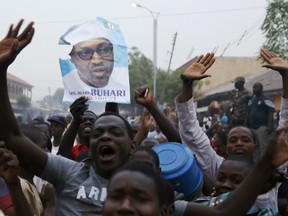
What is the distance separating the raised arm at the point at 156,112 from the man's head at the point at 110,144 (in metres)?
1.06

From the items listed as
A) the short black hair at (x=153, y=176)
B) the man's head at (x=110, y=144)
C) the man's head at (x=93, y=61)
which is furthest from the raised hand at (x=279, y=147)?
the man's head at (x=93, y=61)

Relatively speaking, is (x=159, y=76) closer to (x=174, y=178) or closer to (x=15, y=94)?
(x=174, y=178)

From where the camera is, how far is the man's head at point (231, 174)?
3432mm

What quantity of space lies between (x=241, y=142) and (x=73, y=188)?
6.31 feet

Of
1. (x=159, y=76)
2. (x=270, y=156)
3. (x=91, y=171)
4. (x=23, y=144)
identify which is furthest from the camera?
(x=159, y=76)

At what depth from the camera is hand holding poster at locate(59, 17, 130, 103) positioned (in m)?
5.47

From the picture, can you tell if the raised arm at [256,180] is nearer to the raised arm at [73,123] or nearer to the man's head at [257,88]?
the raised arm at [73,123]

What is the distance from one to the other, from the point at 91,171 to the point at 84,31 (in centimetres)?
279

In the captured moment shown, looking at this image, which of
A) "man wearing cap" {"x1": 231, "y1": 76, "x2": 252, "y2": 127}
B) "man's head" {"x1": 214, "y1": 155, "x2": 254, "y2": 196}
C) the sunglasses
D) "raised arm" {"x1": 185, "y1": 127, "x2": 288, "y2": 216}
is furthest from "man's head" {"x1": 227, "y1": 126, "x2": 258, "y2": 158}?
"man wearing cap" {"x1": 231, "y1": 76, "x2": 252, "y2": 127}

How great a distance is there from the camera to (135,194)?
7.42 feet

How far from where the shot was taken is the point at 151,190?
7.54 feet

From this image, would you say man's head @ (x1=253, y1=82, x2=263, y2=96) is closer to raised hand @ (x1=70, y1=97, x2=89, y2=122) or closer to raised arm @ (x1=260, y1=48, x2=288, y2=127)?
raised arm @ (x1=260, y1=48, x2=288, y2=127)

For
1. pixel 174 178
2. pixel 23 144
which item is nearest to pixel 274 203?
pixel 174 178

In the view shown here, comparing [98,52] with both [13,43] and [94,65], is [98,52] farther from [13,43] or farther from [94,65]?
[13,43]
